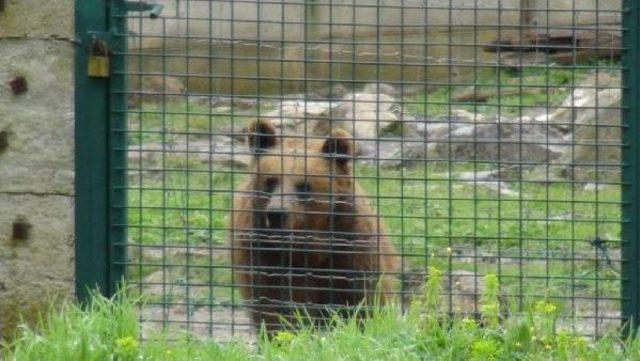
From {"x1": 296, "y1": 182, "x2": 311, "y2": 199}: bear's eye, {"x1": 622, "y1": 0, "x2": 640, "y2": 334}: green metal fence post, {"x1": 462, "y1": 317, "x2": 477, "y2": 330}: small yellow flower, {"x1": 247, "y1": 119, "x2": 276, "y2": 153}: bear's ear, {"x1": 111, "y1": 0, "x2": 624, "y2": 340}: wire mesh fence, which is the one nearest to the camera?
{"x1": 462, "y1": 317, "x2": 477, "y2": 330}: small yellow flower

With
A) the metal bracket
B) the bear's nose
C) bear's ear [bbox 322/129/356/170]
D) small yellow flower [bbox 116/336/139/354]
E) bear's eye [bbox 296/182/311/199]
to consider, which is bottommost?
small yellow flower [bbox 116/336/139/354]

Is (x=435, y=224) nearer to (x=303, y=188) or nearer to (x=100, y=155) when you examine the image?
(x=303, y=188)

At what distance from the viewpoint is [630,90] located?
21.4ft

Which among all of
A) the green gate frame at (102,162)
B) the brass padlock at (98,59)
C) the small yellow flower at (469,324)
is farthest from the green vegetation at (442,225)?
the small yellow flower at (469,324)

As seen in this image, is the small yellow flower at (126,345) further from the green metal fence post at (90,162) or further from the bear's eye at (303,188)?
the bear's eye at (303,188)

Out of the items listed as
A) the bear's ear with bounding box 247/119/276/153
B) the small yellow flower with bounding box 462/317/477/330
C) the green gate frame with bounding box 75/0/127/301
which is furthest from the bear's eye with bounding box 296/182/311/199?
the small yellow flower with bounding box 462/317/477/330

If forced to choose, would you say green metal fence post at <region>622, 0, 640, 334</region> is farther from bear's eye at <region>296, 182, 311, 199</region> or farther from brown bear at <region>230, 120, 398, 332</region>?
bear's eye at <region>296, 182, 311, 199</region>

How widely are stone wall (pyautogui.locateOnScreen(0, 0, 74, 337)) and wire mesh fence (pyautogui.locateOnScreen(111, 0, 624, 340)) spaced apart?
260 mm

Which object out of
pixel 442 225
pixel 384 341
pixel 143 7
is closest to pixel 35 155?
pixel 143 7

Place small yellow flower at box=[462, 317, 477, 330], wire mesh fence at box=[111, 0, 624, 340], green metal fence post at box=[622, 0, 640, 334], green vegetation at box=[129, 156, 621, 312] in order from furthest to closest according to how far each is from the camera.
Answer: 1. green vegetation at box=[129, 156, 621, 312]
2. wire mesh fence at box=[111, 0, 624, 340]
3. green metal fence post at box=[622, 0, 640, 334]
4. small yellow flower at box=[462, 317, 477, 330]

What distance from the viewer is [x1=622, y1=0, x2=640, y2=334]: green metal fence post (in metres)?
6.50

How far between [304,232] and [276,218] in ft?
1.27

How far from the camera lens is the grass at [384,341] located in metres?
5.67

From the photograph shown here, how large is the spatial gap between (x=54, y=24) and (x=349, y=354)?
228cm
